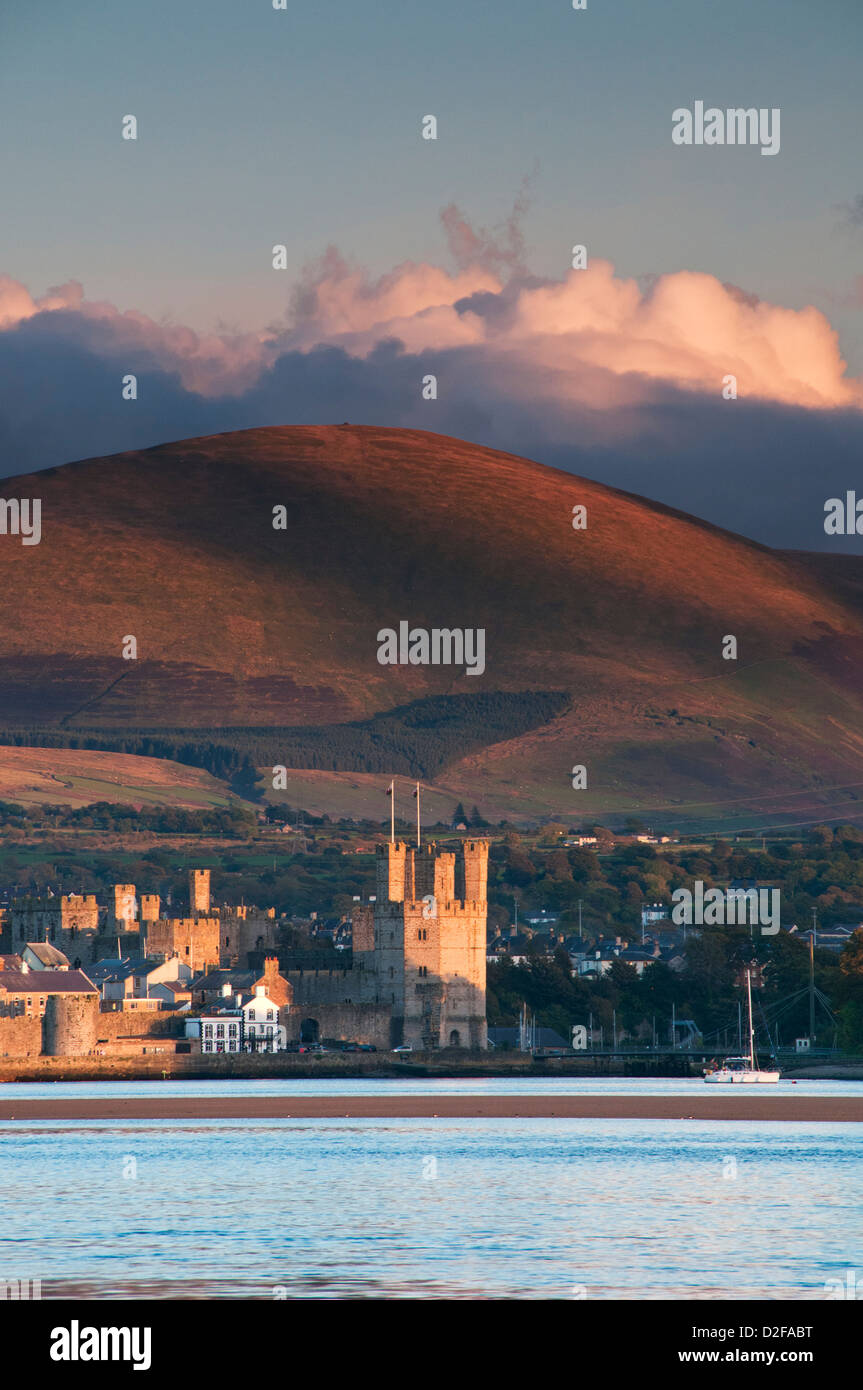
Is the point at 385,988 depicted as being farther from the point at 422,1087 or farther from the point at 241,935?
the point at 422,1087

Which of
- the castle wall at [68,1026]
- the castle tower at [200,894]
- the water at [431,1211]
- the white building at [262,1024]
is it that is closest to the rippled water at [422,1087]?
the castle wall at [68,1026]

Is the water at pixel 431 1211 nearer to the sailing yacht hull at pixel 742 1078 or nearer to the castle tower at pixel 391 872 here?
the sailing yacht hull at pixel 742 1078

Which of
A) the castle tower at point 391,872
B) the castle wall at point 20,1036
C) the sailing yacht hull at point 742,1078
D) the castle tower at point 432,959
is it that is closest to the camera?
the sailing yacht hull at point 742,1078

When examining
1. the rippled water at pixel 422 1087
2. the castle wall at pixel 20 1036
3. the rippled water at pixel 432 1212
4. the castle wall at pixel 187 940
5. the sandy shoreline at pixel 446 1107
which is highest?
the castle wall at pixel 187 940
